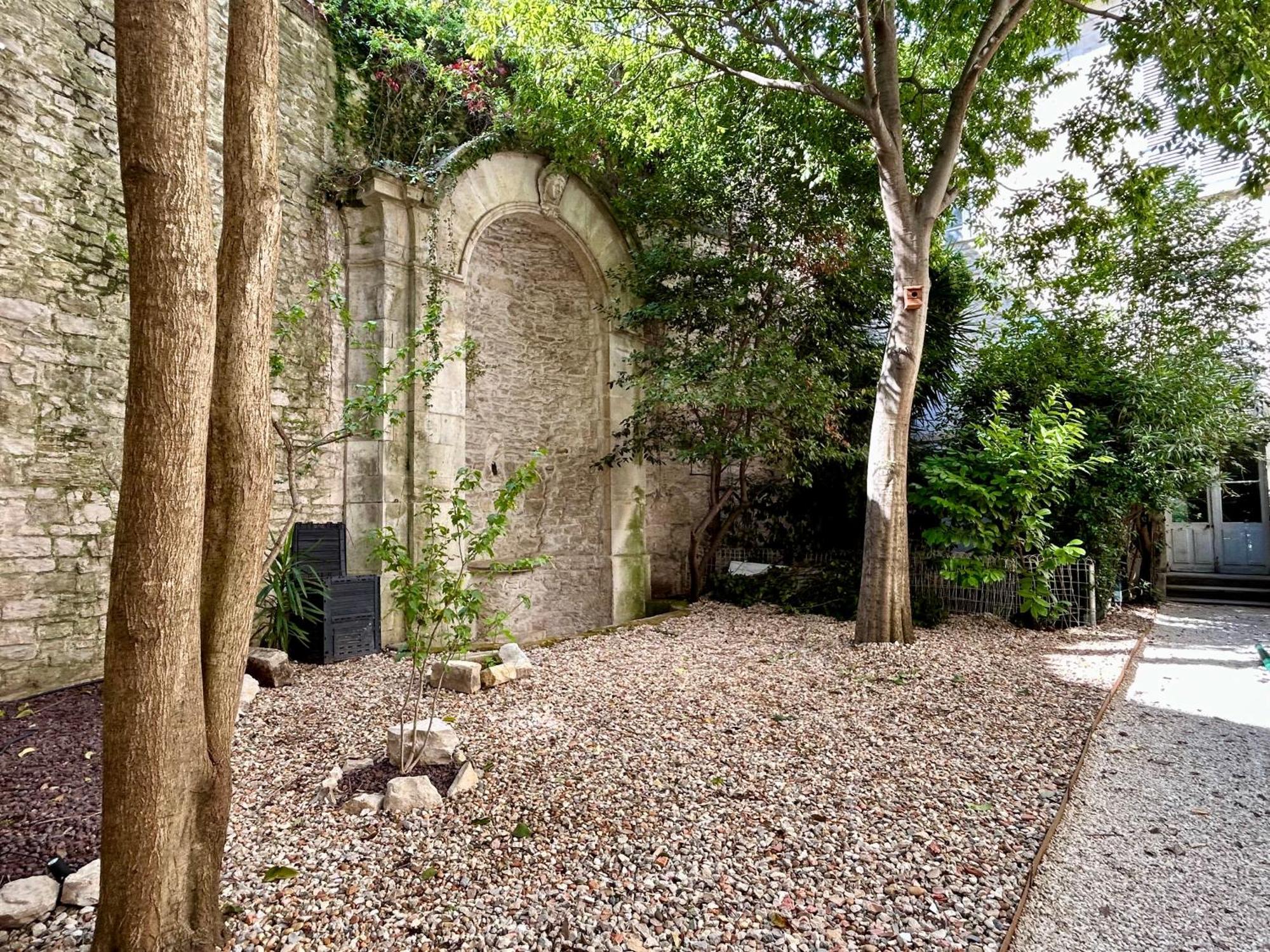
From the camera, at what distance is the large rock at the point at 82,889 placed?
1.75m

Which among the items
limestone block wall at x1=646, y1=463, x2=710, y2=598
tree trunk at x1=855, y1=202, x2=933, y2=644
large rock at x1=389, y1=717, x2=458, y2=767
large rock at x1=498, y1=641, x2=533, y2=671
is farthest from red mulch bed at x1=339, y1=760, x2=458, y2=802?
limestone block wall at x1=646, y1=463, x2=710, y2=598

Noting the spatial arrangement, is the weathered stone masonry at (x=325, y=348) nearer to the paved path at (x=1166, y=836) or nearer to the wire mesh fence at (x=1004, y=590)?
the wire mesh fence at (x=1004, y=590)

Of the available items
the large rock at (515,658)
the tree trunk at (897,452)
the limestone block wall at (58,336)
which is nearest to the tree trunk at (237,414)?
the large rock at (515,658)

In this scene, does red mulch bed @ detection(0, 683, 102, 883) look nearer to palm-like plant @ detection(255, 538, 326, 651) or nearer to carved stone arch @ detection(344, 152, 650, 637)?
palm-like plant @ detection(255, 538, 326, 651)

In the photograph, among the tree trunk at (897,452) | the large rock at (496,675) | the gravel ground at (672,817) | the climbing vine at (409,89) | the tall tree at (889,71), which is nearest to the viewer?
the gravel ground at (672,817)

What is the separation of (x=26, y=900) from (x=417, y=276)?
4.60 m

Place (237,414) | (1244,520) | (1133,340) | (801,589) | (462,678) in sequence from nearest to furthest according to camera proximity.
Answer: (237,414) < (462,678) < (801,589) < (1133,340) < (1244,520)

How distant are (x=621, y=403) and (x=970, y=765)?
5103 mm

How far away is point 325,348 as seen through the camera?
5.09 meters

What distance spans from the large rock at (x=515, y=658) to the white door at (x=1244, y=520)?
1015 centimetres

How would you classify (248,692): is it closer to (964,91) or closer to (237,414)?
(237,414)

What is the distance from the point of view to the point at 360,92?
5.39 m

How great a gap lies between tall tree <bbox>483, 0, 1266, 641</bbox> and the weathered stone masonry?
148cm

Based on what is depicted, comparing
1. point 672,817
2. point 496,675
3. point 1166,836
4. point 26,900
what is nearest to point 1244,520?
point 1166,836
